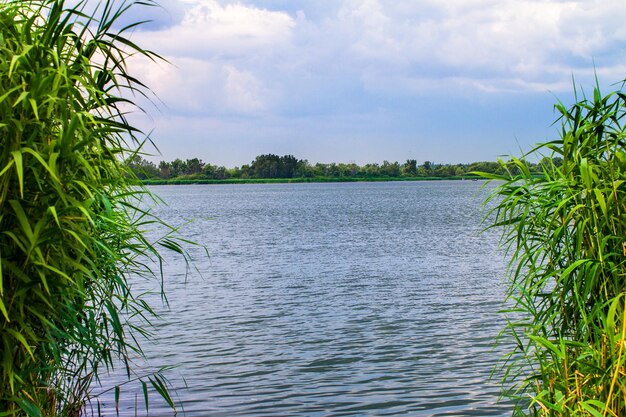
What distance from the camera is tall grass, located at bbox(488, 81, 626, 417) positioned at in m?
4.96

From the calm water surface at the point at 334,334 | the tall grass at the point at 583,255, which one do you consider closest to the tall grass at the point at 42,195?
the calm water surface at the point at 334,334

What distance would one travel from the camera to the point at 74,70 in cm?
480

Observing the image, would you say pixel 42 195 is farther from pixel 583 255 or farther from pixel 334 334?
pixel 334 334

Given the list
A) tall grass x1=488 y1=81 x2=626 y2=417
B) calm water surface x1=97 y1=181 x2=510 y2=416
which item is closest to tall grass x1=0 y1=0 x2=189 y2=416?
calm water surface x1=97 y1=181 x2=510 y2=416

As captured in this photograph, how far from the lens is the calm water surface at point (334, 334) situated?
28.1 feet

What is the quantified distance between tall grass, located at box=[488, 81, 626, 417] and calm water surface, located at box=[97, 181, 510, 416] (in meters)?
0.66

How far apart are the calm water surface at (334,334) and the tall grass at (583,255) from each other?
664mm

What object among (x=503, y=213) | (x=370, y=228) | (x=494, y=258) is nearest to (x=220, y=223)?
(x=370, y=228)

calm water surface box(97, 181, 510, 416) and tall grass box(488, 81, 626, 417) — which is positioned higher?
tall grass box(488, 81, 626, 417)

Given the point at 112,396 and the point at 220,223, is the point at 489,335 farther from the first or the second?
the point at 220,223

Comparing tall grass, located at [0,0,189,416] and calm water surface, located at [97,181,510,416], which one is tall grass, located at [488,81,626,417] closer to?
calm water surface, located at [97,181,510,416]

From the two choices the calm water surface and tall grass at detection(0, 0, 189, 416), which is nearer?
tall grass at detection(0, 0, 189, 416)

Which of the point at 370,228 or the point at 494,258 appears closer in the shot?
the point at 494,258

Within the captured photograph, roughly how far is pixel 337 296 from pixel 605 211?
1163 cm
